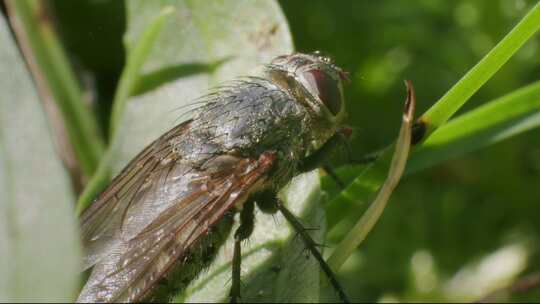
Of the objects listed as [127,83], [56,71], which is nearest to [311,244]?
[127,83]

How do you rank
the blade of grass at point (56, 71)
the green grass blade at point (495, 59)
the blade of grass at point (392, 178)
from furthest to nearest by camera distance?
the blade of grass at point (56, 71) → the green grass blade at point (495, 59) → the blade of grass at point (392, 178)

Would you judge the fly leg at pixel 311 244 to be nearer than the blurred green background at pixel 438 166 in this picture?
Yes

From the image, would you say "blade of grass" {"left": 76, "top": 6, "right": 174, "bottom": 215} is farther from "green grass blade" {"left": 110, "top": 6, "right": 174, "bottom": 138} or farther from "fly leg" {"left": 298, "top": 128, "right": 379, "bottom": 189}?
"fly leg" {"left": 298, "top": 128, "right": 379, "bottom": 189}

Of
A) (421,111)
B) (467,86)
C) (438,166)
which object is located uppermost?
(467,86)

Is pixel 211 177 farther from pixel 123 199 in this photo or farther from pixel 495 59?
pixel 495 59

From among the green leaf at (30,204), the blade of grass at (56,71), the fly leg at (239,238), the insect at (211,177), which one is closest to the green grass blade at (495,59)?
the insect at (211,177)

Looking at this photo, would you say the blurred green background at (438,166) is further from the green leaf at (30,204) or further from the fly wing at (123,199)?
the green leaf at (30,204)
